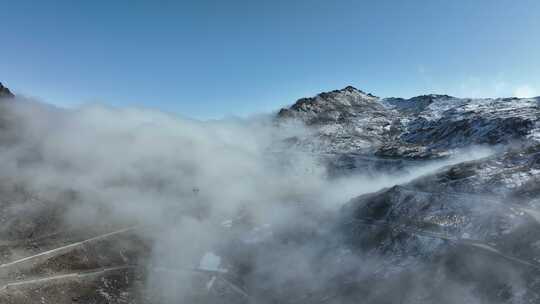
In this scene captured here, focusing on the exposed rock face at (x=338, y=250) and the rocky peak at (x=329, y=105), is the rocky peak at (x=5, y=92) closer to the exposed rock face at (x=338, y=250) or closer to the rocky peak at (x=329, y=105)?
the exposed rock face at (x=338, y=250)

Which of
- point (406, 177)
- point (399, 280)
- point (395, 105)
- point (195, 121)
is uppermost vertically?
point (395, 105)

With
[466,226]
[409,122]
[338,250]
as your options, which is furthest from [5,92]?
[409,122]

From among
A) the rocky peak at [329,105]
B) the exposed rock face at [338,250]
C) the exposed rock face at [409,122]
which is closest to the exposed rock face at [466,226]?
the exposed rock face at [338,250]

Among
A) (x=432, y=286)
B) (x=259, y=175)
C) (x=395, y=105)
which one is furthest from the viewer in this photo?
(x=395, y=105)

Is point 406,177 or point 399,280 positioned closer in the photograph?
point 399,280

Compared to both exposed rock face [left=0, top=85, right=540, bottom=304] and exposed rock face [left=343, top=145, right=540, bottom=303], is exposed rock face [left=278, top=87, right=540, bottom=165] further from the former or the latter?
exposed rock face [left=343, top=145, right=540, bottom=303]

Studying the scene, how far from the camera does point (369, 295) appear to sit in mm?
44250

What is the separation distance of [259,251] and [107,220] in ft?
88.9

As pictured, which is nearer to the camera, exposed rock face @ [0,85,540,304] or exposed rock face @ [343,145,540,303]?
exposed rock face @ [343,145,540,303]

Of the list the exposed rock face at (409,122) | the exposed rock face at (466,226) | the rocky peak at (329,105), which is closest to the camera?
the exposed rock face at (466,226)

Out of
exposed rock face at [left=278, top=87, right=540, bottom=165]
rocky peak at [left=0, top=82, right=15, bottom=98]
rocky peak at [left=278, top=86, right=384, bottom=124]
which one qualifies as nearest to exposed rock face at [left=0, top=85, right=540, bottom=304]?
exposed rock face at [left=278, top=87, right=540, bottom=165]

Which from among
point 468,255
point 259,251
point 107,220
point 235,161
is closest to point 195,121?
point 235,161

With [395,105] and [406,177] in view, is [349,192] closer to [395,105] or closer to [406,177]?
[406,177]

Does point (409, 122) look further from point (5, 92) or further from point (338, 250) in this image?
point (5, 92)
